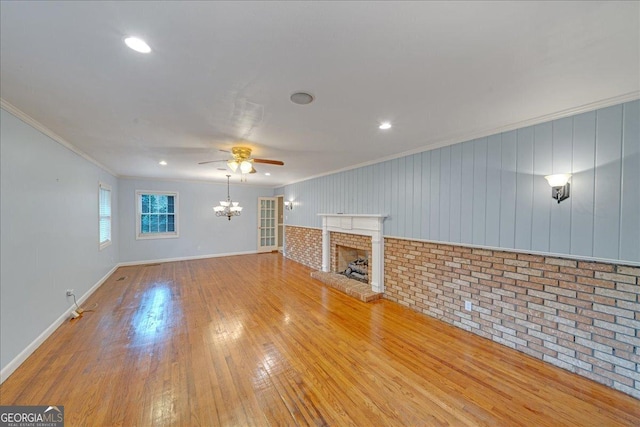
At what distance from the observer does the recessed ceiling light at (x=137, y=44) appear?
4.50 feet

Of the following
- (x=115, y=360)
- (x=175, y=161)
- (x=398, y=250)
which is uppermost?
(x=175, y=161)

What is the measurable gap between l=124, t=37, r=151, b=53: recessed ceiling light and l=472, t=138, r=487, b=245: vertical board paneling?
352cm

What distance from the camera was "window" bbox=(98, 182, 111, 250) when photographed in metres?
4.95

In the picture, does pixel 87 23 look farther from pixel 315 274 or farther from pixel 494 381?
pixel 315 274

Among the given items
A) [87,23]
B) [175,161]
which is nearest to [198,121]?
[87,23]

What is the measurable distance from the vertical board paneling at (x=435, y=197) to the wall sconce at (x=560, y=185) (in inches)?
50.0

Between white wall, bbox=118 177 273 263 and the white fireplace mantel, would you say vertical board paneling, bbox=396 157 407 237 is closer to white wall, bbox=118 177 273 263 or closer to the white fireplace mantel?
the white fireplace mantel

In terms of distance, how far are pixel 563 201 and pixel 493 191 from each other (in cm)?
64

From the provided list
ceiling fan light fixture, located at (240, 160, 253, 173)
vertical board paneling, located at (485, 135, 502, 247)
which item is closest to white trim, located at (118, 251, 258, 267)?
ceiling fan light fixture, located at (240, 160, 253, 173)

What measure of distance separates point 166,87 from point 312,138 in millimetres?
1758

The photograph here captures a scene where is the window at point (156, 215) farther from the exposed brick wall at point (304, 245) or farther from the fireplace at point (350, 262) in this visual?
the fireplace at point (350, 262)

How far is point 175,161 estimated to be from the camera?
4680mm

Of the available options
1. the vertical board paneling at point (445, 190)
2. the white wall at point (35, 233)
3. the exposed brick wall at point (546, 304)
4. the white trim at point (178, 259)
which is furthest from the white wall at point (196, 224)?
the exposed brick wall at point (546, 304)

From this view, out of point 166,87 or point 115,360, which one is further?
point 115,360
